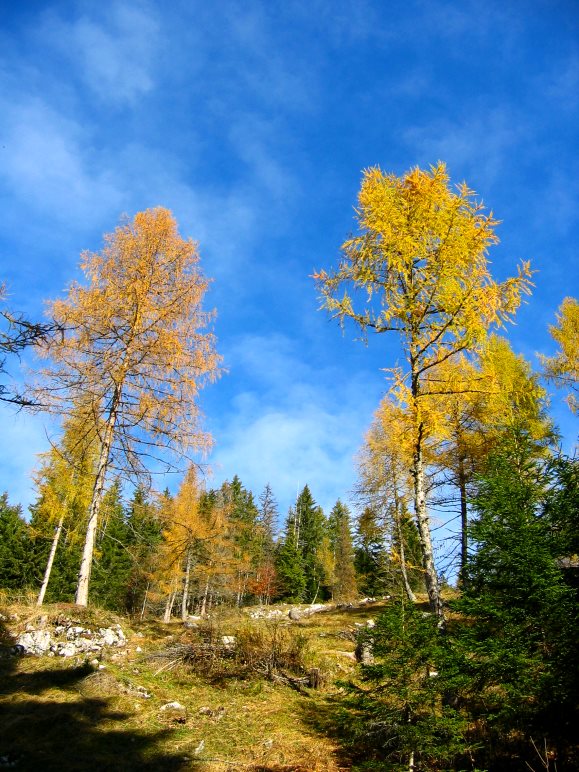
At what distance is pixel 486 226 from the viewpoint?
762cm

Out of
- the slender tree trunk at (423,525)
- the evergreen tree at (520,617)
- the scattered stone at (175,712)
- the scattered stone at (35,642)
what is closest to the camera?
the evergreen tree at (520,617)

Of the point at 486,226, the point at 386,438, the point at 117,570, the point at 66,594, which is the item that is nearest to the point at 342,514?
the point at 117,570

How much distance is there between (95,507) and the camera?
10.5 metres

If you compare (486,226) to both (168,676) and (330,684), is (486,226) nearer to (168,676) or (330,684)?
(330,684)

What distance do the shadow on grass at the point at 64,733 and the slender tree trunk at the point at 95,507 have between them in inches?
127

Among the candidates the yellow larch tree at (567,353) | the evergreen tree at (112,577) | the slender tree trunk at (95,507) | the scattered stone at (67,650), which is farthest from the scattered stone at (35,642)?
the evergreen tree at (112,577)

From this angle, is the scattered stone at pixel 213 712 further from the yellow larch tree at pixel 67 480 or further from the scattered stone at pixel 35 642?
the yellow larch tree at pixel 67 480

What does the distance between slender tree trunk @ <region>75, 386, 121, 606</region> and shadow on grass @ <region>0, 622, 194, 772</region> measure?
323cm

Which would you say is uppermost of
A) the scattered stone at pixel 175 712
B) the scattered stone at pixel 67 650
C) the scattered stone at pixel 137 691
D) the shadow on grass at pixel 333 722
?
the scattered stone at pixel 67 650

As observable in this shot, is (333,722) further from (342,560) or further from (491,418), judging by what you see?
(342,560)

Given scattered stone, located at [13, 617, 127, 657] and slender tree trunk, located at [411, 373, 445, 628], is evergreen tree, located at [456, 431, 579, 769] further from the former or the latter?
scattered stone, located at [13, 617, 127, 657]

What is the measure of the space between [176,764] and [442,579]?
717 centimetres

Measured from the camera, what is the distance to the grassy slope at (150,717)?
491cm

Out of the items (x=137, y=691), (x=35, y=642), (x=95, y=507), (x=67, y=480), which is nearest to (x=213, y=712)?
(x=137, y=691)
